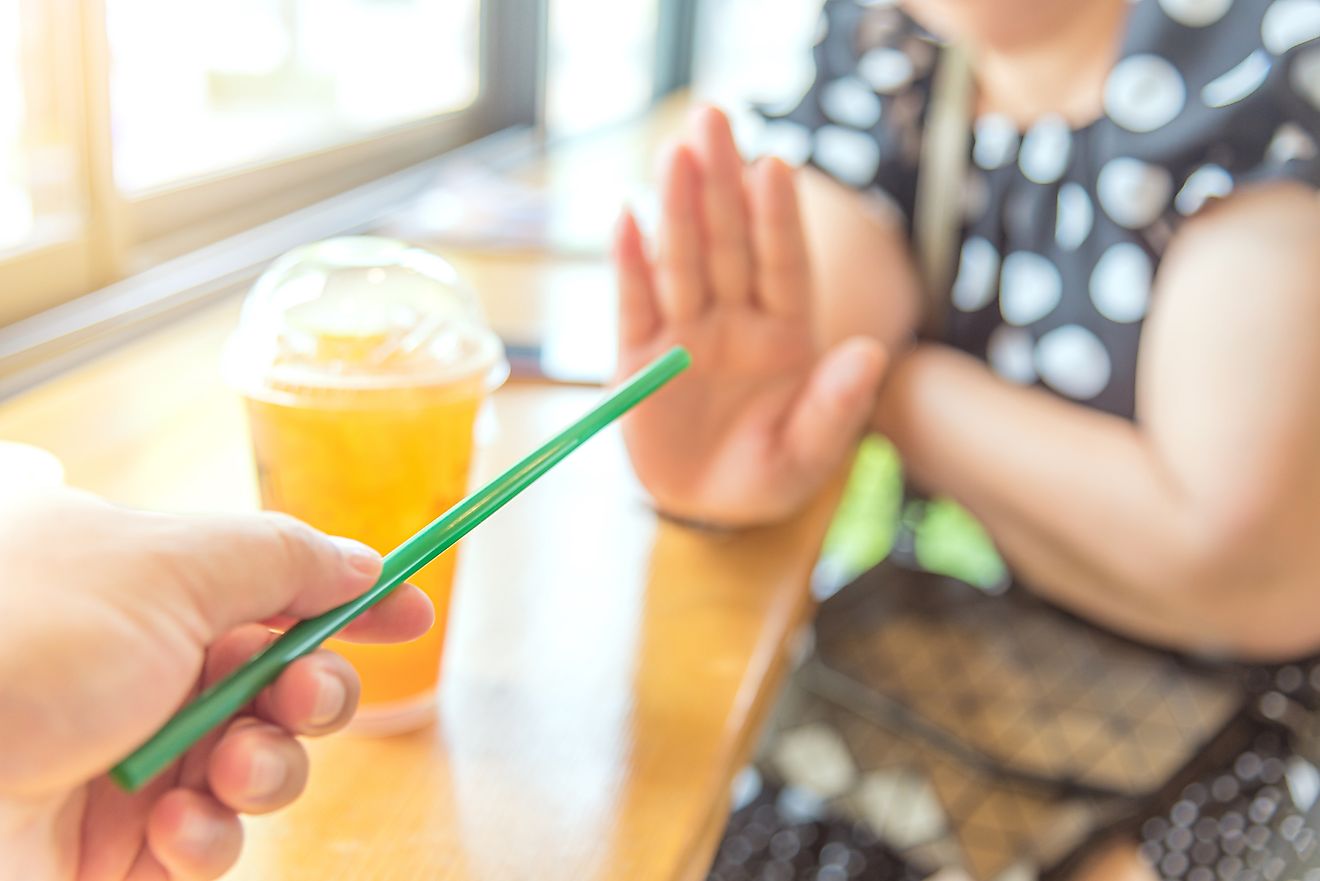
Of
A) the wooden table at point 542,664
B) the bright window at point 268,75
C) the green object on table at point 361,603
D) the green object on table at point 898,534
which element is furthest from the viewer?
the bright window at point 268,75

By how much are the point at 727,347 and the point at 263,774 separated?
45 cm

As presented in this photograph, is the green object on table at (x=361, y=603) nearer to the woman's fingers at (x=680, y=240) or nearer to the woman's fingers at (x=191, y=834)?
the woman's fingers at (x=191, y=834)

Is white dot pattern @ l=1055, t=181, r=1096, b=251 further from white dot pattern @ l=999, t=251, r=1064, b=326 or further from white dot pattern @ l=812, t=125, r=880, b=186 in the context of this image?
white dot pattern @ l=812, t=125, r=880, b=186

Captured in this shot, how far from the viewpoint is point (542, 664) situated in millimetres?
549

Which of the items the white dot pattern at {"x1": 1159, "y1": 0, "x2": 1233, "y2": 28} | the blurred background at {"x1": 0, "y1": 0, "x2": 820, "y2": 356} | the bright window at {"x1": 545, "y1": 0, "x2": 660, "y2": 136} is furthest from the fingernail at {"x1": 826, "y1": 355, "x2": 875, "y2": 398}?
the bright window at {"x1": 545, "y1": 0, "x2": 660, "y2": 136}

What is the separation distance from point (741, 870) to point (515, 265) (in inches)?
28.0

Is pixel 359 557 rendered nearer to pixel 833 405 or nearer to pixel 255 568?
pixel 255 568

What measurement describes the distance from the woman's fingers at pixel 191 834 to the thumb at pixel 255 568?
0.05 m

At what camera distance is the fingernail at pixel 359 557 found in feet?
1.18

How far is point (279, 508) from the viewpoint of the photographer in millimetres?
487

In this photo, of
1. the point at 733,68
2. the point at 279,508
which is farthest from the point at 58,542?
the point at 733,68

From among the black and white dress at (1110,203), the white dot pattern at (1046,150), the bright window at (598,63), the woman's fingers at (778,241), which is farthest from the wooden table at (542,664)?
the bright window at (598,63)

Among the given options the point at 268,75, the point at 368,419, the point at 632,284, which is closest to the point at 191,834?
the point at 368,419

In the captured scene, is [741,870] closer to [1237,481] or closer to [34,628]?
[1237,481]
